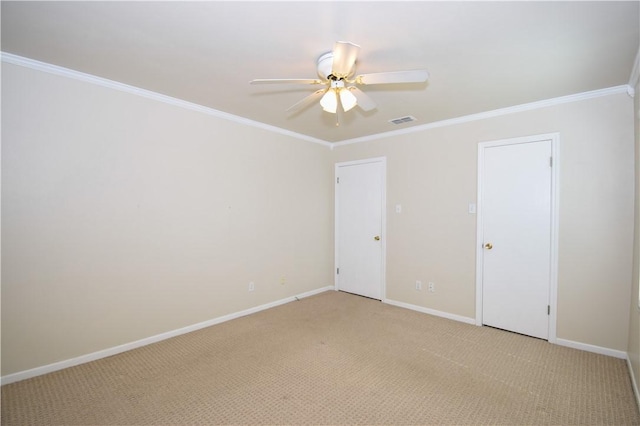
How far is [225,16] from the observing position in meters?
1.77

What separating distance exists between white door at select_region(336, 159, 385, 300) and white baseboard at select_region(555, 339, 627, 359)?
6.88 ft

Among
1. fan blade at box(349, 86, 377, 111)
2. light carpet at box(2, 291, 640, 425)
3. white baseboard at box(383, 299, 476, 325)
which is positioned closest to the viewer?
light carpet at box(2, 291, 640, 425)

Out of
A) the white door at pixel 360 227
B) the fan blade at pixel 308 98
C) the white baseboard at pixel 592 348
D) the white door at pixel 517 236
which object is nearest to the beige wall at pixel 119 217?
the white door at pixel 360 227

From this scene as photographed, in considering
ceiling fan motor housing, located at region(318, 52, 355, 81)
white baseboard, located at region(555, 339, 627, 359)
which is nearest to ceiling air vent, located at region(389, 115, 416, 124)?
ceiling fan motor housing, located at region(318, 52, 355, 81)

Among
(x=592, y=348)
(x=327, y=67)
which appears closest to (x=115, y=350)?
(x=327, y=67)

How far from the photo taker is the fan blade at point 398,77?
1880mm

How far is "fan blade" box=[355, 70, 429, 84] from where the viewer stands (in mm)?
1880

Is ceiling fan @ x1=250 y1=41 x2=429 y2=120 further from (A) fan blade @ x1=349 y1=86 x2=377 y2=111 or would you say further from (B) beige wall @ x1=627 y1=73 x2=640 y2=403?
(B) beige wall @ x1=627 y1=73 x2=640 y2=403

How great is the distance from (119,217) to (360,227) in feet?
10.2

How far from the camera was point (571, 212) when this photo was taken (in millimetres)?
2912

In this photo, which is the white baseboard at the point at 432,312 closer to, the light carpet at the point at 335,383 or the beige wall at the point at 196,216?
the beige wall at the point at 196,216

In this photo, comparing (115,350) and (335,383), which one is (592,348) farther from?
(115,350)

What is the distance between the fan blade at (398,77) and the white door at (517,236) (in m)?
1.99

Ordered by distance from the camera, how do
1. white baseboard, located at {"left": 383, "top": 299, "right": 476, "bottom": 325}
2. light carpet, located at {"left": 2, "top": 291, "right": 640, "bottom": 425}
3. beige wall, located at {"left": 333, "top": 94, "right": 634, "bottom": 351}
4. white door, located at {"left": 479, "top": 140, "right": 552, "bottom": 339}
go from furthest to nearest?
white baseboard, located at {"left": 383, "top": 299, "right": 476, "bottom": 325}
white door, located at {"left": 479, "top": 140, "right": 552, "bottom": 339}
beige wall, located at {"left": 333, "top": 94, "right": 634, "bottom": 351}
light carpet, located at {"left": 2, "top": 291, "right": 640, "bottom": 425}
